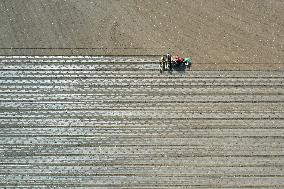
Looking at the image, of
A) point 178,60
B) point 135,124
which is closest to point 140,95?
point 135,124

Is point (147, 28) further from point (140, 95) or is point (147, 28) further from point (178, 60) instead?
point (140, 95)

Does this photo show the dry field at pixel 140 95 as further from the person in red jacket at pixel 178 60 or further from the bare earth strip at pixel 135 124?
the person in red jacket at pixel 178 60

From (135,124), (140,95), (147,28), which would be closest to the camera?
(135,124)

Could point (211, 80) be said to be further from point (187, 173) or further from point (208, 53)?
point (187, 173)

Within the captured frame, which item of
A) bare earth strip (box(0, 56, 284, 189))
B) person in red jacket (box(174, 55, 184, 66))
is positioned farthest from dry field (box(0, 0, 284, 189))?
person in red jacket (box(174, 55, 184, 66))

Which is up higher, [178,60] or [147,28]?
[147,28]

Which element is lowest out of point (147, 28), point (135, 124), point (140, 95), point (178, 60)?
point (135, 124)

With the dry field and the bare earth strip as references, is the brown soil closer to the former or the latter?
the dry field

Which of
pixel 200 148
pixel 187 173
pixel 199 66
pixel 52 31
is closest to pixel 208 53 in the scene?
pixel 199 66

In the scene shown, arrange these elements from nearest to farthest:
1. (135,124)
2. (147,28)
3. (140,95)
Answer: (135,124)
(140,95)
(147,28)
